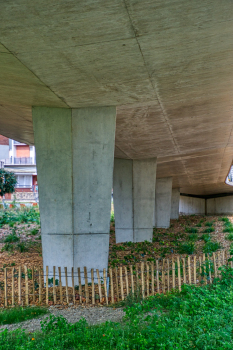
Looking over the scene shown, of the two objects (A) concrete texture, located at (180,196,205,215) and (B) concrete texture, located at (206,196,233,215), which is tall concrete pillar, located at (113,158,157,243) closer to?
(A) concrete texture, located at (180,196,205,215)

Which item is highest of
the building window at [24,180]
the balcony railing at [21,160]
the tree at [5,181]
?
the balcony railing at [21,160]

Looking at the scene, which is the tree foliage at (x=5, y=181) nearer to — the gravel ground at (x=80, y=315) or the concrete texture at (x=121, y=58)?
the concrete texture at (x=121, y=58)

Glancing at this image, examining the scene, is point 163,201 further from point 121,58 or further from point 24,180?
point 24,180

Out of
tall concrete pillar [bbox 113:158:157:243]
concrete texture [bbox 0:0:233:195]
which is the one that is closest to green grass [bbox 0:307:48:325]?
concrete texture [bbox 0:0:233:195]

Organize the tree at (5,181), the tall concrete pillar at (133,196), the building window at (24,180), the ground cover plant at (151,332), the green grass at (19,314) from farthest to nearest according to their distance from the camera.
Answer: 1. the building window at (24,180)
2. the tree at (5,181)
3. the tall concrete pillar at (133,196)
4. the green grass at (19,314)
5. the ground cover plant at (151,332)

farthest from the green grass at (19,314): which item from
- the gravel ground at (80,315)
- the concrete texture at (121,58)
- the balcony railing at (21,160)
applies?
the balcony railing at (21,160)

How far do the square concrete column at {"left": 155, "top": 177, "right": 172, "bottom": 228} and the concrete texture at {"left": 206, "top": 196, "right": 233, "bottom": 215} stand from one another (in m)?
25.4

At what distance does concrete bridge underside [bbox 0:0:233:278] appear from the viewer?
15.4ft

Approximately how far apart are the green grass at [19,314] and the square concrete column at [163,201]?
75.3 feet

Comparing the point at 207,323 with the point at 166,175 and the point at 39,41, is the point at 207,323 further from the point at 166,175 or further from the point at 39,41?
the point at 166,175

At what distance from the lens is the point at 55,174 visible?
28.4 feet

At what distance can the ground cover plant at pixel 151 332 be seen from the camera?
4.62m

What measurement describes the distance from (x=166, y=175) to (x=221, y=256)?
63.0 feet

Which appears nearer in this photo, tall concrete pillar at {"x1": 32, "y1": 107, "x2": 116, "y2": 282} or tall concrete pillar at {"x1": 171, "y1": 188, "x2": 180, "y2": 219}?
tall concrete pillar at {"x1": 32, "y1": 107, "x2": 116, "y2": 282}
